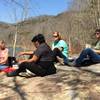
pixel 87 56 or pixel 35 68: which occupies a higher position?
pixel 87 56

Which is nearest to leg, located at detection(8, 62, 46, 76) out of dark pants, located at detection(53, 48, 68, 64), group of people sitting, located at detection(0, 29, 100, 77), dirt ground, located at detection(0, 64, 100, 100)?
group of people sitting, located at detection(0, 29, 100, 77)

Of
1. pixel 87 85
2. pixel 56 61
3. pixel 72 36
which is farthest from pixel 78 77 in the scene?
pixel 72 36

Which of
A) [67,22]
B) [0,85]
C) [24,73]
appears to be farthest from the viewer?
[67,22]

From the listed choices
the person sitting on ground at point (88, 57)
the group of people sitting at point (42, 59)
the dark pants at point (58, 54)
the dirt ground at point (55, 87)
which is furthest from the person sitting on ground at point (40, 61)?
the person sitting on ground at point (88, 57)

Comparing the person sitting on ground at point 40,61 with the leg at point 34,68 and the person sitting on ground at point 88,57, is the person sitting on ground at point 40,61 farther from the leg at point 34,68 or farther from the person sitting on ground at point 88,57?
the person sitting on ground at point 88,57

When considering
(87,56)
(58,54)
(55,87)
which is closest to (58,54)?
(58,54)

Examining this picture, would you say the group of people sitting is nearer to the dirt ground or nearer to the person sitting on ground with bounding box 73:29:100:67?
the person sitting on ground with bounding box 73:29:100:67

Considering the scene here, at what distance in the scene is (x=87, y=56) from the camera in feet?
35.7

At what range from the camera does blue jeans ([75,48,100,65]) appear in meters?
10.8

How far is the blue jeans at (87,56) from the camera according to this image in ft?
35.4

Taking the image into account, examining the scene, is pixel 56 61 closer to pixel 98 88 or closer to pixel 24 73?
pixel 24 73

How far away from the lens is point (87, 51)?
Answer: 1081 centimetres

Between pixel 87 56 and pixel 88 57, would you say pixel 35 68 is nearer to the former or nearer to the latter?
pixel 87 56

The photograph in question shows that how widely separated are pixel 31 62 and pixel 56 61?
236 cm
